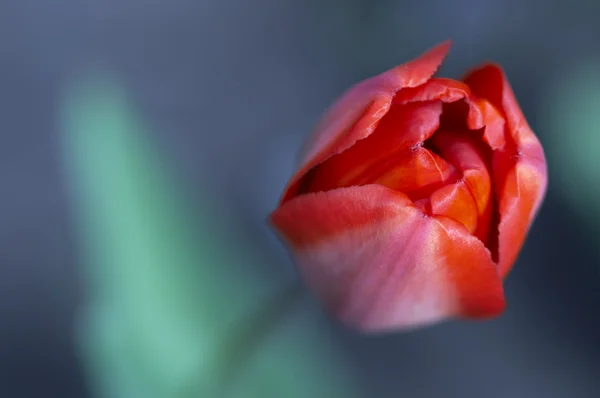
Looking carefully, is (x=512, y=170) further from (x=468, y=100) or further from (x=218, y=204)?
(x=218, y=204)

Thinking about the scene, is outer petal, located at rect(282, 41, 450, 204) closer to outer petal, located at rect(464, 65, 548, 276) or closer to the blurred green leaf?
outer petal, located at rect(464, 65, 548, 276)

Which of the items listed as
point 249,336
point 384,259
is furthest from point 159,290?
point 384,259

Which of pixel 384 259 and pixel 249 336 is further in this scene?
pixel 249 336

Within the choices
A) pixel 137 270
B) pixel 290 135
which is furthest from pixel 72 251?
pixel 290 135

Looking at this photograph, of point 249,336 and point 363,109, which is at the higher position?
point 363,109

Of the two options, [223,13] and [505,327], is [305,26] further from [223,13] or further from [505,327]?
[505,327]

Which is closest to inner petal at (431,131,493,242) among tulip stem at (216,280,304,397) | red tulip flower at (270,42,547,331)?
red tulip flower at (270,42,547,331)
